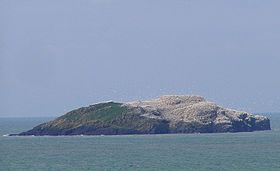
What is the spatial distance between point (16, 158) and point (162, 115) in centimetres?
7930

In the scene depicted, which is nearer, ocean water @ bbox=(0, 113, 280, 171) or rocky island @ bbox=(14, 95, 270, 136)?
ocean water @ bbox=(0, 113, 280, 171)

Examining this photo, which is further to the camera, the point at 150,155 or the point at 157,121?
the point at 157,121

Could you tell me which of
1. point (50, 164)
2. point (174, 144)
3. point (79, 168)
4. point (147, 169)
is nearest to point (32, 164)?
point (50, 164)

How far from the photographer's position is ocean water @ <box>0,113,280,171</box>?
99625mm

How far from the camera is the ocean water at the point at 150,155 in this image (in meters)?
99.6

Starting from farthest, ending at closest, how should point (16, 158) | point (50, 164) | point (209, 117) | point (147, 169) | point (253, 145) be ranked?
point (209, 117) < point (253, 145) < point (16, 158) < point (50, 164) < point (147, 169)

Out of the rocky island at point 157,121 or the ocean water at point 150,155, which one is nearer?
the ocean water at point 150,155

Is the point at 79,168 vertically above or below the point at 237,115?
below

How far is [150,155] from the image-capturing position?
120m

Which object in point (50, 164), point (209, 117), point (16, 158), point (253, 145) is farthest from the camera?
point (209, 117)

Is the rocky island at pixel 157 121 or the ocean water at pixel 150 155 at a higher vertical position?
the rocky island at pixel 157 121

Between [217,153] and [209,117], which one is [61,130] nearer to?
[209,117]

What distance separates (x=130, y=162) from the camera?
353 ft

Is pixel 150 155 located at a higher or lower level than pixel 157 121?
lower
